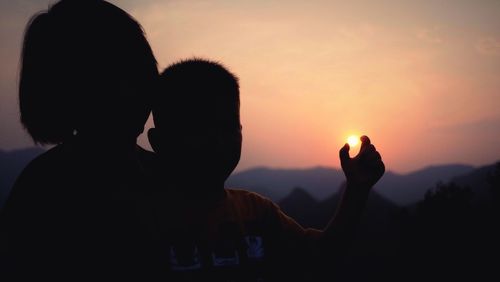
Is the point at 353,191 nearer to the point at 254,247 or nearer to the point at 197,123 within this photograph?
the point at 254,247

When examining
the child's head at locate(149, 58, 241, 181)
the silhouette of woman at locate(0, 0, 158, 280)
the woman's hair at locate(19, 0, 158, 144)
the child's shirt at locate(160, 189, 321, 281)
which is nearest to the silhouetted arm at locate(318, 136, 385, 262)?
the child's shirt at locate(160, 189, 321, 281)

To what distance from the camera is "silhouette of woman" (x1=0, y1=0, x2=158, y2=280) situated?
1.71 m

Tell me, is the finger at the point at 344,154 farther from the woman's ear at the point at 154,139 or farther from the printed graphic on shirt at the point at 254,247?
the woman's ear at the point at 154,139

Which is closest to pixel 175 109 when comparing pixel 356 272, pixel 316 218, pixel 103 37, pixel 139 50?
pixel 139 50

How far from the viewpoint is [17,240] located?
1.71 m

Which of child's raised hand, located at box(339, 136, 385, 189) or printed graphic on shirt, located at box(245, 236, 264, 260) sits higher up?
→ child's raised hand, located at box(339, 136, 385, 189)

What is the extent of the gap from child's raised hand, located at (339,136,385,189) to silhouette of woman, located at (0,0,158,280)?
4.56 feet

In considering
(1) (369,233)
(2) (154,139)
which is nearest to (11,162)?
(1) (369,233)

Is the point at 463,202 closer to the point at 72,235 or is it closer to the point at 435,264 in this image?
the point at 435,264

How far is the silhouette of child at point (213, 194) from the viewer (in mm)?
2260

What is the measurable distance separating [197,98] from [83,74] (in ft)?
2.42

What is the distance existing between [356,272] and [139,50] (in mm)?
80168

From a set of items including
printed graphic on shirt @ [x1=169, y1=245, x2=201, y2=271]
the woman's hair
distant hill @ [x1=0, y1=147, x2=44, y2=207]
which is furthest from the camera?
distant hill @ [x1=0, y1=147, x2=44, y2=207]

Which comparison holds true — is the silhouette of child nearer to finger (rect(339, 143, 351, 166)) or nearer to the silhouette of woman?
finger (rect(339, 143, 351, 166))
